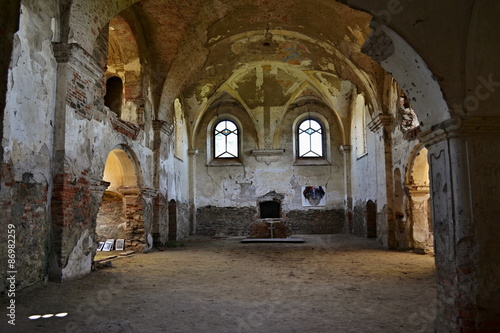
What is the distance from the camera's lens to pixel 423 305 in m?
4.92

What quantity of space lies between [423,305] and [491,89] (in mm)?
2850

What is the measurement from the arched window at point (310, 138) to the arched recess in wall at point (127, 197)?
398 inches

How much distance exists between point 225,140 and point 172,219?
219 inches

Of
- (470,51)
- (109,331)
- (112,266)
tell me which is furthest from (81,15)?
(470,51)

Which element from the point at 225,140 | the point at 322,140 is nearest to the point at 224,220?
the point at 225,140

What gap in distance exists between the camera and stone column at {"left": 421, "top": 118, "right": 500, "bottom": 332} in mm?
3363

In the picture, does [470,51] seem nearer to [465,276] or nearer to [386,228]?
[465,276]

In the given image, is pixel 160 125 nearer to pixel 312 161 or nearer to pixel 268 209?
pixel 268 209

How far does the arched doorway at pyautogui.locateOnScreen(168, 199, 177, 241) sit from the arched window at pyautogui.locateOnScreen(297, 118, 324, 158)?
23.2 feet

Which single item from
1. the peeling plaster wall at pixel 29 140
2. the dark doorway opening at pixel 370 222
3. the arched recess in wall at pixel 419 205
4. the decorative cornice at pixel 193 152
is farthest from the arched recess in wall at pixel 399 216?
the decorative cornice at pixel 193 152

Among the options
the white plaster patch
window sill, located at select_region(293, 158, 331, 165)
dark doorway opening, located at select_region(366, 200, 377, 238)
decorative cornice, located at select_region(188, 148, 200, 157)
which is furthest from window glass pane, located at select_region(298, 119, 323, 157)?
the white plaster patch

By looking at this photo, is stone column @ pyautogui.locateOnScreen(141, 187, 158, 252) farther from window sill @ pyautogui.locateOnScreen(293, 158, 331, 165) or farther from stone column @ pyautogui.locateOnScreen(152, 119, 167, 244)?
window sill @ pyautogui.locateOnScreen(293, 158, 331, 165)

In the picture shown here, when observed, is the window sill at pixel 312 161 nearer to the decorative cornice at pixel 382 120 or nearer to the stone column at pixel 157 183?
the decorative cornice at pixel 382 120

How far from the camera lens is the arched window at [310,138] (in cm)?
1934
